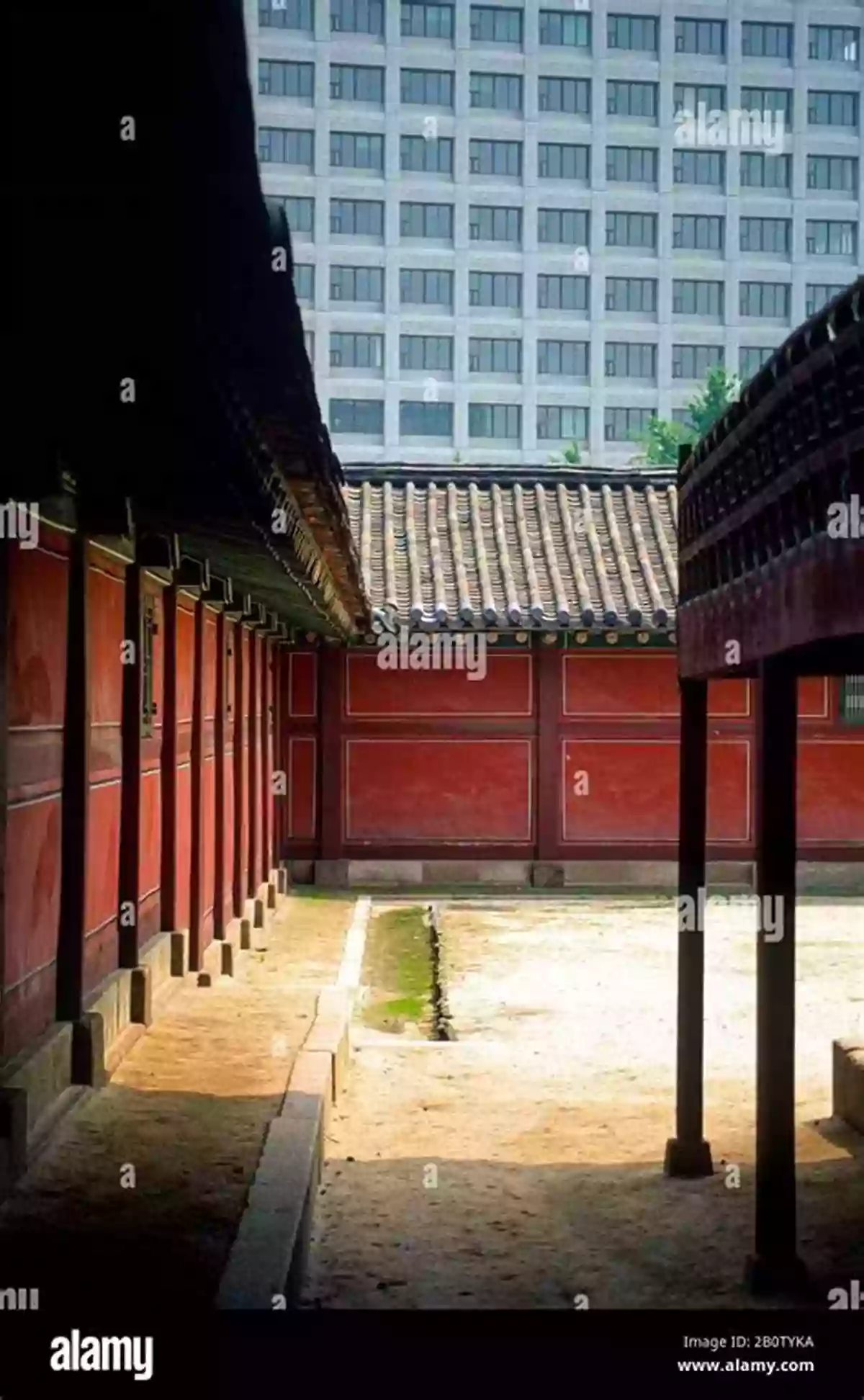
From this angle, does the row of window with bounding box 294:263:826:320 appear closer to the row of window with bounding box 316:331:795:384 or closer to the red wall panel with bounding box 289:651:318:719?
the row of window with bounding box 316:331:795:384

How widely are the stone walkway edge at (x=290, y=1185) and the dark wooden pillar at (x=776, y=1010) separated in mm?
1667

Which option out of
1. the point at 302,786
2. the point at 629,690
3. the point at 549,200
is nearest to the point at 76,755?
the point at 302,786

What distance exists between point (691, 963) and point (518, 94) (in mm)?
36777

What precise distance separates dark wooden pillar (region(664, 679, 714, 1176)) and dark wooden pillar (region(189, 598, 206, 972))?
17.5 feet

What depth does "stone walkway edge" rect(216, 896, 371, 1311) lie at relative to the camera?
484 cm

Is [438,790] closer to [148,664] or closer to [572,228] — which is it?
[148,664]

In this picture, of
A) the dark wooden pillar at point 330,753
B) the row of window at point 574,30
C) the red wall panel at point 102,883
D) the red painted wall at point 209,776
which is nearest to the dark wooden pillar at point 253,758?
the red painted wall at point 209,776

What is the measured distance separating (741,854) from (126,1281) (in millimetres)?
15159

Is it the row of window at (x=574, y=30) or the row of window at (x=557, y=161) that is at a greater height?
the row of window at (x=574, y=30)

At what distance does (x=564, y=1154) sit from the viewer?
7410mm

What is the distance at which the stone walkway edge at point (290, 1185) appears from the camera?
4844mm

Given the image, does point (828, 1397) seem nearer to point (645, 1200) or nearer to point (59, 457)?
point (645, 1200)

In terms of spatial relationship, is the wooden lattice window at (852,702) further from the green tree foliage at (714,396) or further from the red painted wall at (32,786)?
the green tree foliage at (714,396)

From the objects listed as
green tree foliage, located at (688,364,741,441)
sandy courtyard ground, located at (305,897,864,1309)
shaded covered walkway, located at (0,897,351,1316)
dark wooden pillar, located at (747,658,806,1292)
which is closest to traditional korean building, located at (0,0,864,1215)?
shaded covered walkway, located at (0,897,351,1316)
